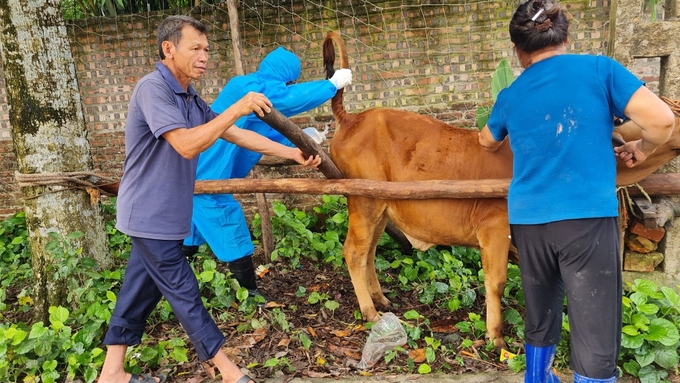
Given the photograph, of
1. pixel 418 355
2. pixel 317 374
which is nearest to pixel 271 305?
pixel 317 374

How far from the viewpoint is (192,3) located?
594 centimetres

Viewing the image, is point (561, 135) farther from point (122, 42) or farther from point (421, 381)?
point (122, 42)

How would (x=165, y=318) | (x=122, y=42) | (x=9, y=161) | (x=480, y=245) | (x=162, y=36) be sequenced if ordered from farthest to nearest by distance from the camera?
1. (x=9, y=161)
2. (x=122, y=42)
3. (x=165, y=318)
4. (x=480, y=245)
5. (x=162, y=36)

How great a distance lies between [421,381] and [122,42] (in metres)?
4.75

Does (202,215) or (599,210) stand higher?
(599,210)

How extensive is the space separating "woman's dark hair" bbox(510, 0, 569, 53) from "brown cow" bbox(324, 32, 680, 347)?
1.12m

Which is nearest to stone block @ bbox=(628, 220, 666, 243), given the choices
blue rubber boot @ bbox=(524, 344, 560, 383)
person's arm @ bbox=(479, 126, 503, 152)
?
blue rubber boot @ bbox=(524, 344, 560, 383)

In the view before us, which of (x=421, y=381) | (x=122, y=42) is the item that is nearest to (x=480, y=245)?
(x=421, y=381)

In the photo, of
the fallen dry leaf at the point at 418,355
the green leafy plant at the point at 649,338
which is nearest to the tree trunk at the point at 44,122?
the fallen dry leaf at the point at 418,355

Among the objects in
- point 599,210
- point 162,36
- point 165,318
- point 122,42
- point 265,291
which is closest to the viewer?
point 599,210

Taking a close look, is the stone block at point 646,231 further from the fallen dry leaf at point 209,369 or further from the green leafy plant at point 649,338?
the fallen dry leaf at point 209,369

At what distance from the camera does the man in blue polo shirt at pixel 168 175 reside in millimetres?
2223

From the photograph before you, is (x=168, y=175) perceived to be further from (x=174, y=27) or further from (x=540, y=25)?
(x=540, y=25)

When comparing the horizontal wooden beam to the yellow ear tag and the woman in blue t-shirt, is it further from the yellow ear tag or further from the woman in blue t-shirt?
the yellow ear tag
